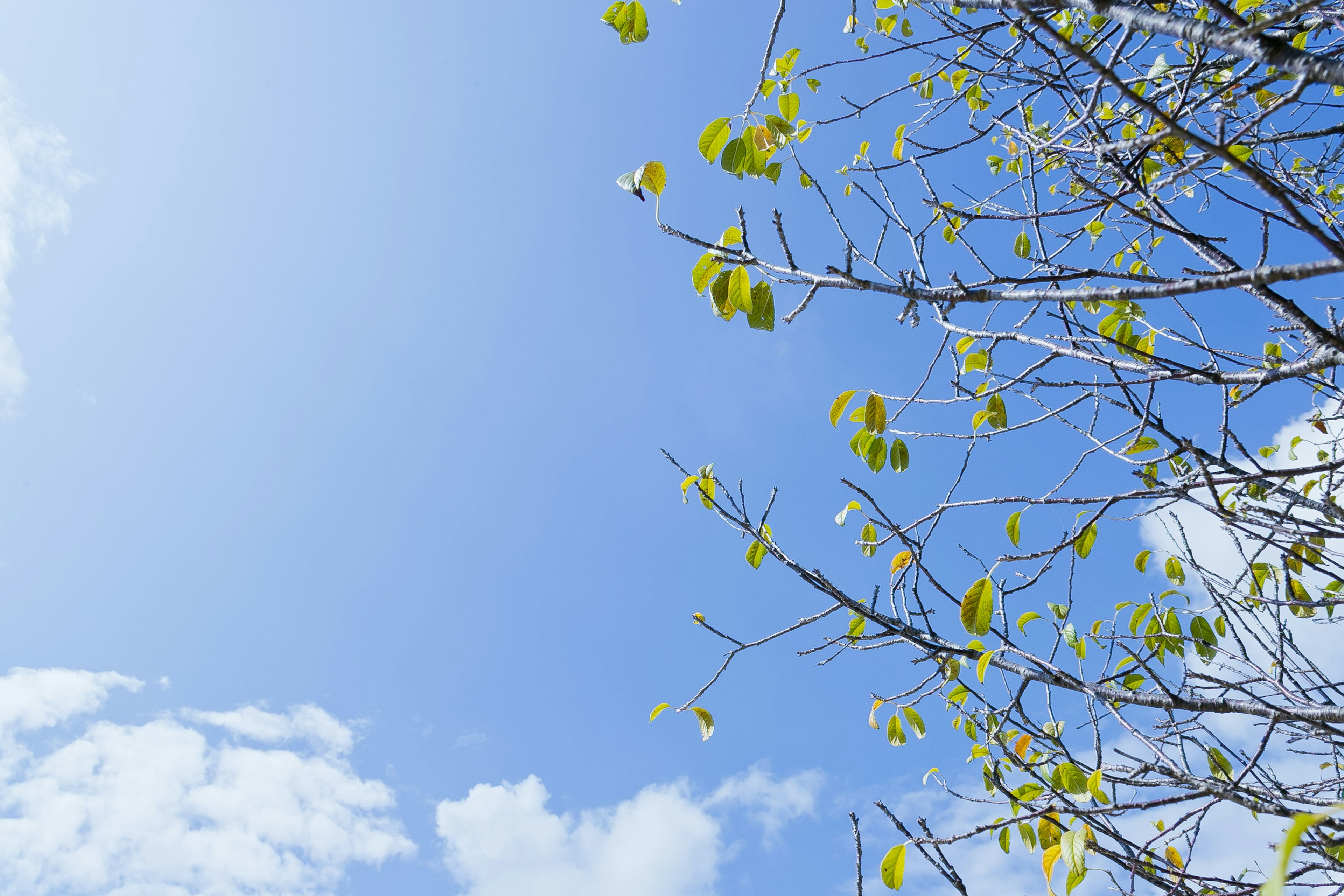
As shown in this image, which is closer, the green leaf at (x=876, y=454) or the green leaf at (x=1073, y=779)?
the green leaf at (x=1073, y=779)

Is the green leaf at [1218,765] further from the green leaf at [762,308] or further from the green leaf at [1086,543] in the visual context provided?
the green leaf at [762,308]

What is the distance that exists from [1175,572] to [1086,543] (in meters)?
1.01

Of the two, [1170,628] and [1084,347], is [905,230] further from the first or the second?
[1170,628]

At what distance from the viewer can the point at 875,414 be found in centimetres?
203

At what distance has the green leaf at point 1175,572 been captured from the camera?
2.69 meters

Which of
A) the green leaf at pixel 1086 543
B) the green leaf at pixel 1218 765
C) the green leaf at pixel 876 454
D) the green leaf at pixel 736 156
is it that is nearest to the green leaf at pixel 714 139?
the green leaf at pixel 736 156

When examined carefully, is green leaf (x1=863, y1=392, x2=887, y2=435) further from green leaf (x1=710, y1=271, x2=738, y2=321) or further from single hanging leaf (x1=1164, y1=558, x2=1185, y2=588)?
single hanging leaf (x1=1164, y1=558, x2=1185, y2=588)

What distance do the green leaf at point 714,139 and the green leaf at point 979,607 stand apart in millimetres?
1239

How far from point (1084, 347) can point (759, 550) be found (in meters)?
1.13

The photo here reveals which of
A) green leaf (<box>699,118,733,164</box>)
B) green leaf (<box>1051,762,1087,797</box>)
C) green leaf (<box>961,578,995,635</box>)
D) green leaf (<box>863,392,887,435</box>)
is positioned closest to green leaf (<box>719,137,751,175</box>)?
green leaf (<box>699,118,733,164</box>)

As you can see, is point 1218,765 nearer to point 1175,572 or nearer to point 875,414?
→ point 1175,572

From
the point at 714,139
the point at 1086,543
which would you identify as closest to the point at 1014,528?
A: the point at 1086,543

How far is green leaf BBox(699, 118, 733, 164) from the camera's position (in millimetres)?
1780

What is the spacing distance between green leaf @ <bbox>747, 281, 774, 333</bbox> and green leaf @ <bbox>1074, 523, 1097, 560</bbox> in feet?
3.72
